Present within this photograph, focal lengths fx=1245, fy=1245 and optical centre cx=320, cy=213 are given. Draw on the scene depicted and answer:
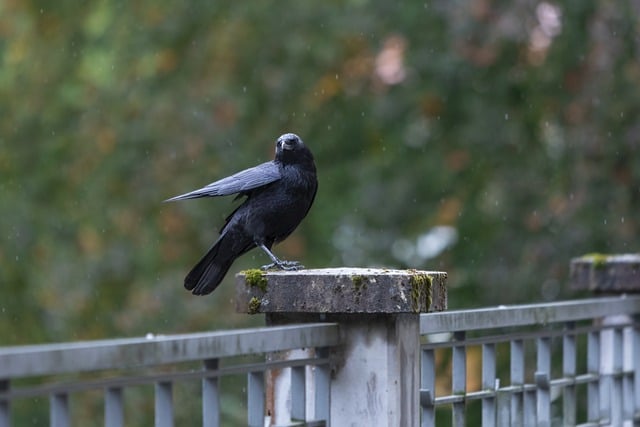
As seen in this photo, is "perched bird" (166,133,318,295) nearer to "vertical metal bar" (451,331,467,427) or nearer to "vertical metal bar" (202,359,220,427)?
"vertical metal bar" (451,331,467,427)

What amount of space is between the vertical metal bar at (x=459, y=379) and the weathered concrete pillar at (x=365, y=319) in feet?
1.31

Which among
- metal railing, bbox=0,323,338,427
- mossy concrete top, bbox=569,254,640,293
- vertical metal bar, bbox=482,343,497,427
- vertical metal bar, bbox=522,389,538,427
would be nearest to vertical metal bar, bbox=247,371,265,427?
metal railing, bbox=0,323,338,427

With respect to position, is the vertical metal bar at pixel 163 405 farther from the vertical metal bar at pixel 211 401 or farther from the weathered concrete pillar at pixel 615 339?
the weathered concrete pillar at pixel 615 339

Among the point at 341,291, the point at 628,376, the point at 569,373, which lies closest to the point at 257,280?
the point at 341,291

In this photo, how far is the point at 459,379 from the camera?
149 inches

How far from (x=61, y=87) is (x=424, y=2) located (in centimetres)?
387

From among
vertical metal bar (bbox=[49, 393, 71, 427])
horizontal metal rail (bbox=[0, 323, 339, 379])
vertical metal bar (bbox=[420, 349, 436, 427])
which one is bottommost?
vertical metal bar (bbox=[420, 349, 436, 427])

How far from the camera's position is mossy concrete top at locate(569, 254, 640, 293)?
5148mm

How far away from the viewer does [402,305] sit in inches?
126

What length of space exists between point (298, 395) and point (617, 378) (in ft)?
6.76

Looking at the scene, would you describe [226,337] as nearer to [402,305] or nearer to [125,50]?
[402,305]

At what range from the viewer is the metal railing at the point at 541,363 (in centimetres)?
373

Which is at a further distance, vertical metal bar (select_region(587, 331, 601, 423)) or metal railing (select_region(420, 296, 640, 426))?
vertical metal bar (select_region(587, 331, 601, 423))

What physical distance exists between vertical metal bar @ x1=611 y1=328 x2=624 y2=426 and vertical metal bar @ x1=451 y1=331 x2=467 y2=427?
117 cm
